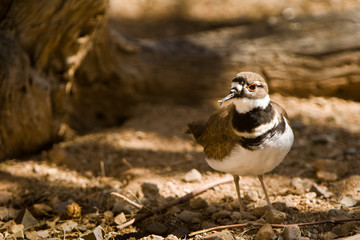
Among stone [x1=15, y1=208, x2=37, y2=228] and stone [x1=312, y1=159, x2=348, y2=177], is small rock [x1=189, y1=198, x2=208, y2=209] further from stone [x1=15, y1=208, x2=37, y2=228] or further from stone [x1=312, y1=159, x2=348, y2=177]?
stone [x1=15, y1=208, x2=37, y2=228]

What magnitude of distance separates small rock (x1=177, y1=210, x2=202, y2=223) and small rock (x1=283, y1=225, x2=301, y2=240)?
0.85m

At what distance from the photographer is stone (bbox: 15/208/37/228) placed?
353 centimetres

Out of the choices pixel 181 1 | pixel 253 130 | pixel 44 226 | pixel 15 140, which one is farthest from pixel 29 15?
pixel 181 1

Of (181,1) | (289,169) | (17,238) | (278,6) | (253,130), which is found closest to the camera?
(253,130)

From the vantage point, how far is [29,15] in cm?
426

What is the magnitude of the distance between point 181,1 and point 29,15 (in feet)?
16.4

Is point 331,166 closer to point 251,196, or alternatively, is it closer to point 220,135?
point 251,196

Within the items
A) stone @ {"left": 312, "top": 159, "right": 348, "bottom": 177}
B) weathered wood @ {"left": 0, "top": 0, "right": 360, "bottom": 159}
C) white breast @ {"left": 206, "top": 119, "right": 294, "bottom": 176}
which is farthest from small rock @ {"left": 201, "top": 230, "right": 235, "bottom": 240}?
weathered wood @ {"left": 0, "top": 0, "right": 360, "bottom": 159}

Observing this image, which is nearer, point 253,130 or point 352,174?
point 253,130

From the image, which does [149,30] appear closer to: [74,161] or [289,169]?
[74,161]

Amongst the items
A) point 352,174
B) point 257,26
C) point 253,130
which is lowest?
point 352,174

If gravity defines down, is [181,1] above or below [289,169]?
above

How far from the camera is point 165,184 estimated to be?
4258mm

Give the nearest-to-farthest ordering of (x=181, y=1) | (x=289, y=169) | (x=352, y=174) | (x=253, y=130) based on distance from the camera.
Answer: (x=253, y=130) < (x=352, y=174) < (x=289, y=169) < (x=181, y=1)
